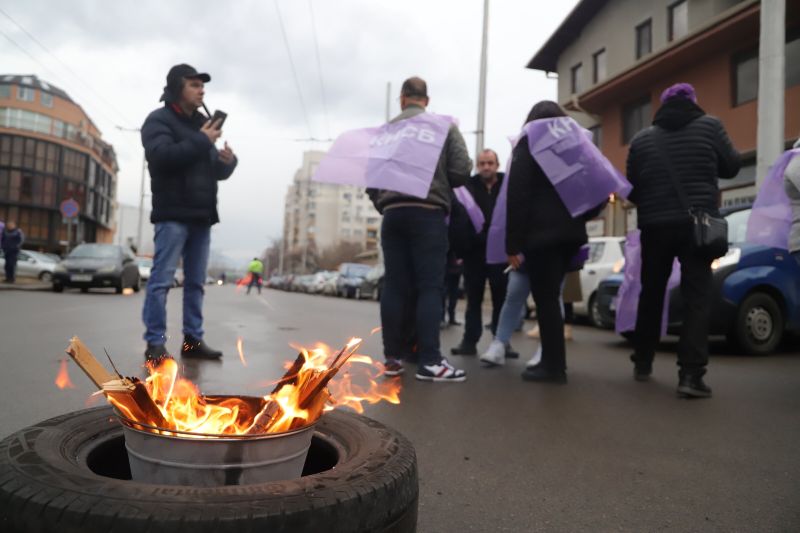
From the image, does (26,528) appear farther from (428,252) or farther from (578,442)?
(428,252)

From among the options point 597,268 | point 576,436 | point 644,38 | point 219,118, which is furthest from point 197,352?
point 644,38

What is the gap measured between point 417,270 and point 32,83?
69.9 meters

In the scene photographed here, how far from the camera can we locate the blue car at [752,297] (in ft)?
19.3

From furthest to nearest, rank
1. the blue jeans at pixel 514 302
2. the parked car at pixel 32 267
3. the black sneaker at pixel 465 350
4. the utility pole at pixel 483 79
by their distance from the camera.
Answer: the parked car at pixel 32 267, the utility pole at pixel 483 79, the black sneaker at pixel 465 350, the blue jeans at pixel 514 302

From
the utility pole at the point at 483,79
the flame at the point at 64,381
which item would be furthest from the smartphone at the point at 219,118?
the utility pole at the point at 483,79

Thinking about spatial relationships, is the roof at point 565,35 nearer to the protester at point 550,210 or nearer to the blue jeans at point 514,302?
the blue jeans at point 514,302

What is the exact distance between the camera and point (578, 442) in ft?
8.87

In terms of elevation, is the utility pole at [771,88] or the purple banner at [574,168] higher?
the utility pole at [771,88]

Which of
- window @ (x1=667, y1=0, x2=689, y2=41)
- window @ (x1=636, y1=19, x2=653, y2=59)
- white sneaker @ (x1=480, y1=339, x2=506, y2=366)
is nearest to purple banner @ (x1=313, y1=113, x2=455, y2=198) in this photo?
white sneaker @ (x1=480, y1=339, x2=506, y2=366)

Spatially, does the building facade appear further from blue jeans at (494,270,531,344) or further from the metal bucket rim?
the metal bucket rim

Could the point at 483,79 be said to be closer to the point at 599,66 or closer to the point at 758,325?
the point at 599,66

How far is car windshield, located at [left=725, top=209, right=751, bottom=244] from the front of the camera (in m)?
6.25

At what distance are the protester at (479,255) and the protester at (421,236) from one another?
54.5 inches

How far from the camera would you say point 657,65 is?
1900 cm
